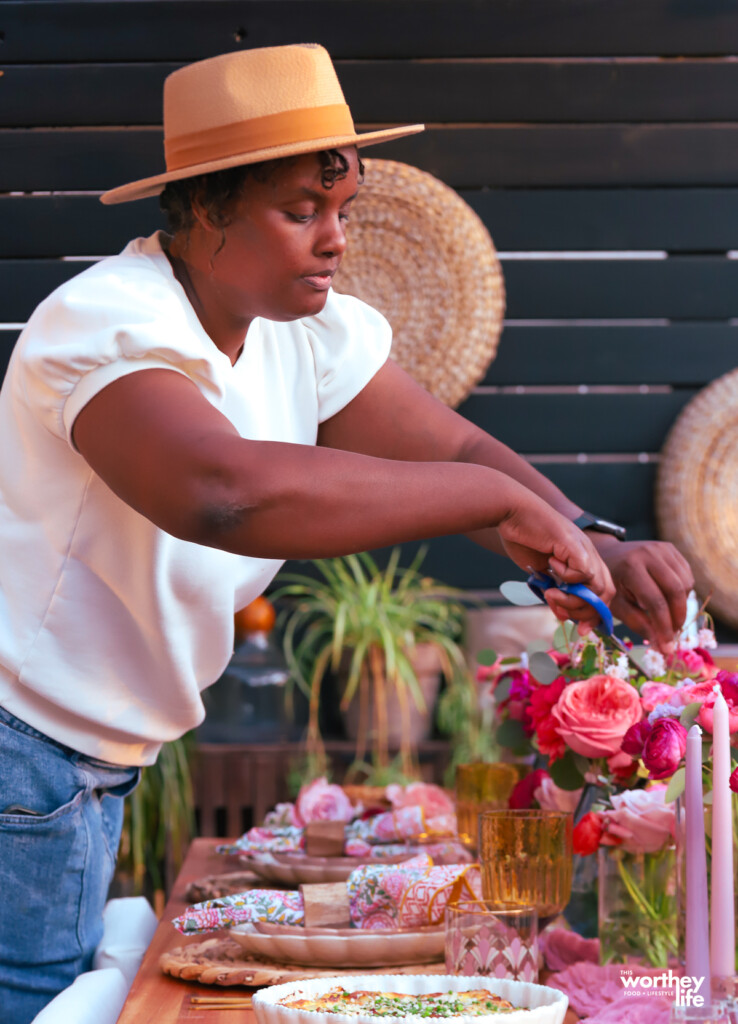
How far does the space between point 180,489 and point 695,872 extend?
412 mm

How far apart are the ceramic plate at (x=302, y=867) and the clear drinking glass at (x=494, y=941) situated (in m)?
0.37

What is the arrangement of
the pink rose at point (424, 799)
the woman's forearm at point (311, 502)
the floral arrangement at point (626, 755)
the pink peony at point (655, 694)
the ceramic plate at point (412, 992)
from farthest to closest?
the pink rose at point (424, 799) < the pink peony at point (655, 694) < the floral arrangement at point (626, 755) < the woman's forearm at point (311, 502) < the ceramic plate at point (412, 992)

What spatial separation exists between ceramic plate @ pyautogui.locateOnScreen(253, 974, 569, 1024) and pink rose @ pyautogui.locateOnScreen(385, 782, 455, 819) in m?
0.72

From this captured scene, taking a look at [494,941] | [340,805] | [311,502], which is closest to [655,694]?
[494,941]

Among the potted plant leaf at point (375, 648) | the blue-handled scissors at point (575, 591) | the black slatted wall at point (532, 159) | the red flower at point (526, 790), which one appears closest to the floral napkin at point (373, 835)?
the red flower at point (526, 790)

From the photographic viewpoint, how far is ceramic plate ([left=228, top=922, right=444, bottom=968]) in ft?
3.05

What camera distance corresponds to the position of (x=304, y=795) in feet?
4.97

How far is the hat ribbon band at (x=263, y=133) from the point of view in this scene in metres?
0.92

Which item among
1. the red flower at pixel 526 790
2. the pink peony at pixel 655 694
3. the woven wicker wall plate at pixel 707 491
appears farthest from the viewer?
the woven wicker wall plate at pixel 707 491

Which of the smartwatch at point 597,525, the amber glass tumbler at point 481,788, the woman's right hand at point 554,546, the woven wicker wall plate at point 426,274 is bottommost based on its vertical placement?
the amber glass tumbler at point 481,788

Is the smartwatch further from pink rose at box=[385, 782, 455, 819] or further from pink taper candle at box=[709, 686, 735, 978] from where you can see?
pink rose at box=[385, 782, 455, 819]

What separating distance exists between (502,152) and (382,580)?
1177mm

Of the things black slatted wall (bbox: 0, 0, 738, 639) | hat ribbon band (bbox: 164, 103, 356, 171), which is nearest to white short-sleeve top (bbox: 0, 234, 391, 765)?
hat ribbon band (bbox: 164, 103, 356, 171)

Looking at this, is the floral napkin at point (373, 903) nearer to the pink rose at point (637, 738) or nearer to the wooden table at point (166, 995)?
the wooden table at point (166, 995)
